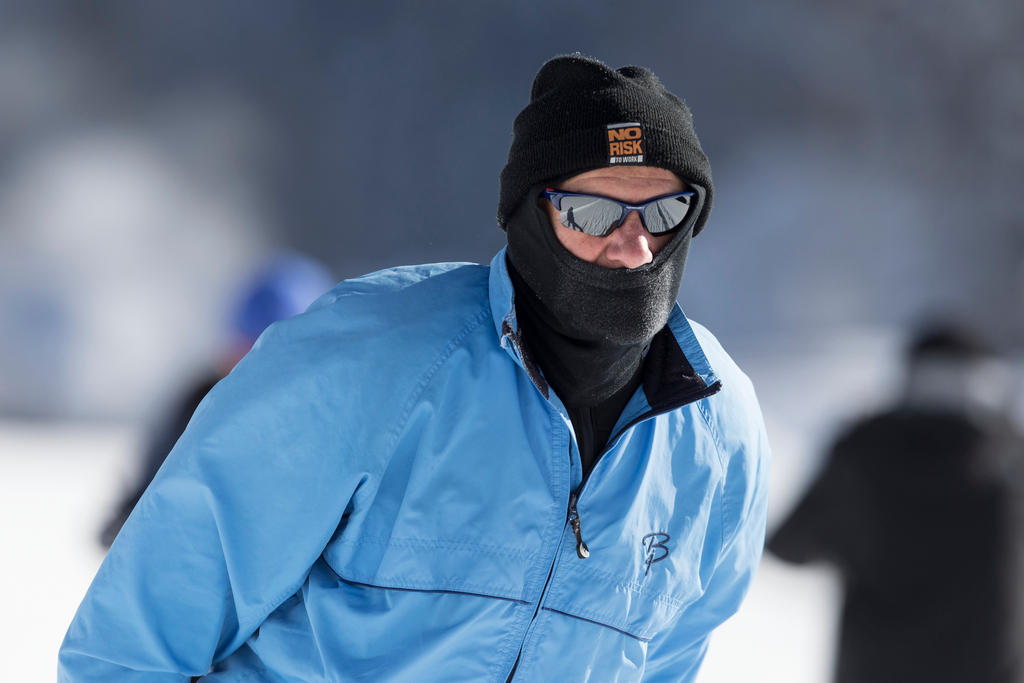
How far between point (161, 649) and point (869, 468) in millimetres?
1902

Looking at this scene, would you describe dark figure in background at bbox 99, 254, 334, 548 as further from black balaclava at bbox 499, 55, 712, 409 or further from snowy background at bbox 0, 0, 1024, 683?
snowy background at bbox 0, 0, 1024, 683

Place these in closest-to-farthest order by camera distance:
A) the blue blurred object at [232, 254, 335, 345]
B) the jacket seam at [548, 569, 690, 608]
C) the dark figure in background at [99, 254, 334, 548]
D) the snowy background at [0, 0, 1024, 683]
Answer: the jacket seam at [548, 569, 690, 608] → the dark figure in background at [99, 254, 334, 548] → the blue blurred object at [232, 254, 335, 345] → the snowy background at [0, 0, 1024, 683]

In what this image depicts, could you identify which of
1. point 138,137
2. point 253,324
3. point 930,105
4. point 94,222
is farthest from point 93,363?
point 930,105

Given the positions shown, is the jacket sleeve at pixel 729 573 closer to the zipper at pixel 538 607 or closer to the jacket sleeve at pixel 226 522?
the zipper at pixel 538 607

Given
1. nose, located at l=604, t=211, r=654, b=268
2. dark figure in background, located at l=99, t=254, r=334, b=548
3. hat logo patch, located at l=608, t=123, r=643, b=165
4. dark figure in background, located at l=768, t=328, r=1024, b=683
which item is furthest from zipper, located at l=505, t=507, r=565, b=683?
dark figure in background, located at l=768, t=328, r=1024, b=683

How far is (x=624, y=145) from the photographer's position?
125 centimetres

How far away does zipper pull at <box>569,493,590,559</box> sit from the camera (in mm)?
1166

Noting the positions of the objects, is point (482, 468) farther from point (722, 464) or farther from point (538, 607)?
point (722, 464)

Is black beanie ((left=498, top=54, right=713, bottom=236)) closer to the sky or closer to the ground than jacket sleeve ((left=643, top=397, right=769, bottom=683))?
closer to the sky

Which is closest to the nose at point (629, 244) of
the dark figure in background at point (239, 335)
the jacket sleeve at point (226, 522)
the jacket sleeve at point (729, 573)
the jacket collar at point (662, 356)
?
the jacket collar at point (662, 356)

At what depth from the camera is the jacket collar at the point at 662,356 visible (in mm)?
1175

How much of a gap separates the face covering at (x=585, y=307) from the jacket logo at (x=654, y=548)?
19cm

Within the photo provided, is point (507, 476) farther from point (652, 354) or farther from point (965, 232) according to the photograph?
point (965, 232)

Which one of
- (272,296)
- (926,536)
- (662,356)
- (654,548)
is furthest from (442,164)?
(654,548)
